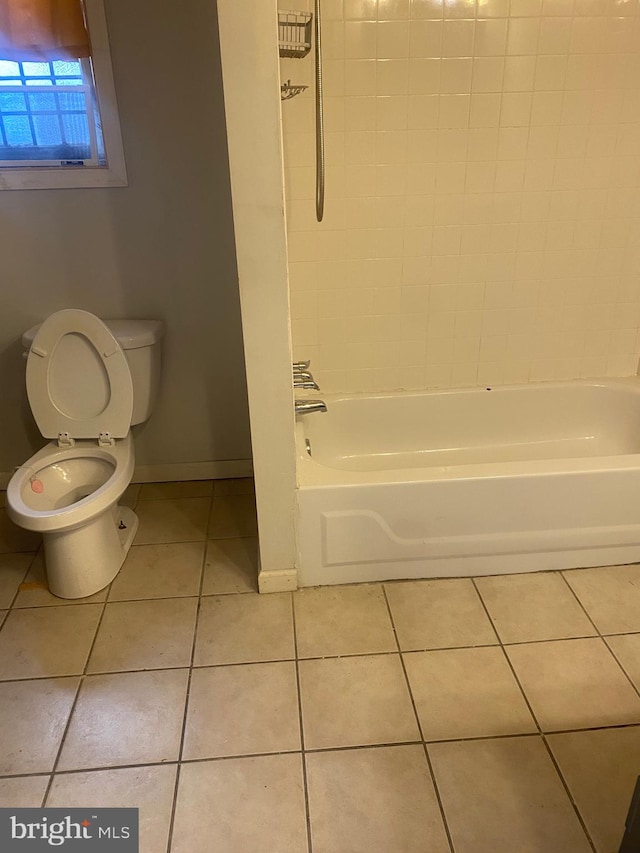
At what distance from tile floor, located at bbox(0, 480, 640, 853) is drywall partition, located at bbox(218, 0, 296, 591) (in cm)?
29

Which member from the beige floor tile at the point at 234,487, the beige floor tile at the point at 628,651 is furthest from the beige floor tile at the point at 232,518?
the beige floor tile at the point at 628,651

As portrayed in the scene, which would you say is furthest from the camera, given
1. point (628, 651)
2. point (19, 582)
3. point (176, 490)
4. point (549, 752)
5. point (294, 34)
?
point (176, 490)

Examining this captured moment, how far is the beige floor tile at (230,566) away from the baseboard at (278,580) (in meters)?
0.05

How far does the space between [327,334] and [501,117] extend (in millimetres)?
1004

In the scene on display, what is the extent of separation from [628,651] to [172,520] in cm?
166

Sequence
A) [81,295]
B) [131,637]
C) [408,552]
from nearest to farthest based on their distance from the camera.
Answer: [131,637]
[408,552]
[81,295]

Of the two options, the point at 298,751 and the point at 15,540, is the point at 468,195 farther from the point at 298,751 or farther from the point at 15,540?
the point at 15,540

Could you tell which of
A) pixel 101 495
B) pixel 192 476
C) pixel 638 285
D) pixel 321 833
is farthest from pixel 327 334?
pixel 321 833

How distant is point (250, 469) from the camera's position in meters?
2.76

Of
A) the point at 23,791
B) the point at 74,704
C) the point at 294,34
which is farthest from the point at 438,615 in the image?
the point at 294,34

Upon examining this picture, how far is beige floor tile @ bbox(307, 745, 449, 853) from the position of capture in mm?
1298

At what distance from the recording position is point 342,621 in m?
1.89

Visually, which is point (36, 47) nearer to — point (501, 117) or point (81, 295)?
point (81, 295)

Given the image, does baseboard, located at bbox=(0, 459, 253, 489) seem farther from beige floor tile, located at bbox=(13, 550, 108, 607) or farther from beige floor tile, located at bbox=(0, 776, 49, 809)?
beige floor tile, located at bbox=(0, 776, 49, 809)
